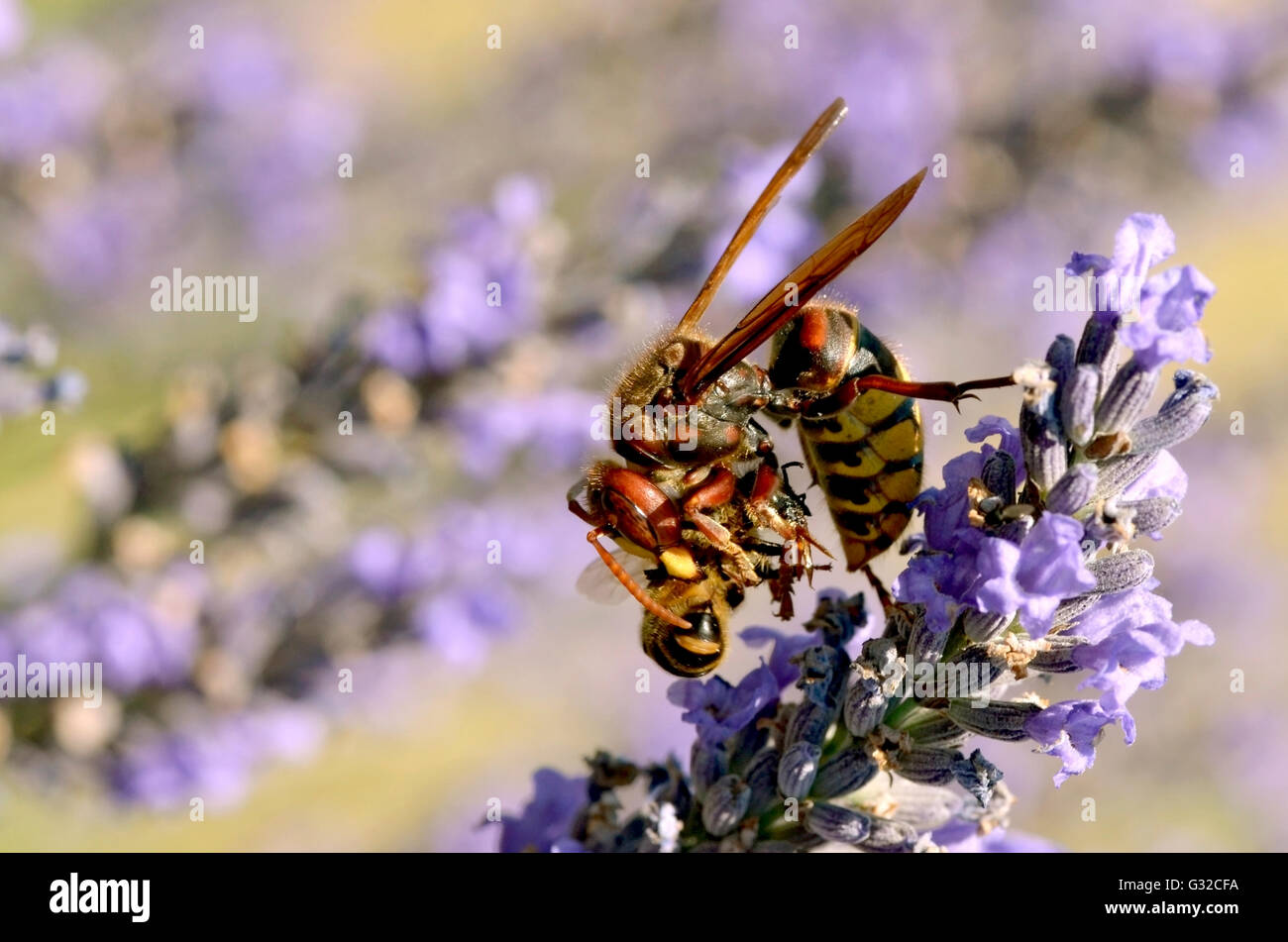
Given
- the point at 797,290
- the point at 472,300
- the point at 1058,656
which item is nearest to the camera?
the point at 1058,656

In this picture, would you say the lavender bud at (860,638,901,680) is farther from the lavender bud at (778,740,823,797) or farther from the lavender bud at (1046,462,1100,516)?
the lavender bud at (1046,462,1100,516)

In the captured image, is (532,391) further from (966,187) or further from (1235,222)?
(1235,222)

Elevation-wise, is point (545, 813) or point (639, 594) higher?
point (639, 594)

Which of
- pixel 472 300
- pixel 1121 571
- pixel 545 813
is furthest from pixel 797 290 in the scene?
pixel 472 300

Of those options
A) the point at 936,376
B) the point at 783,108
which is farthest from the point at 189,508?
the point at 936,376

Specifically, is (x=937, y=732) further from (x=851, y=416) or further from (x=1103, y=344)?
(x=1103, y=344)

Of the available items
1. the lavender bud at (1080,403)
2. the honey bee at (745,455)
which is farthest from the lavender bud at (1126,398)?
the honey bee at (745,455)
